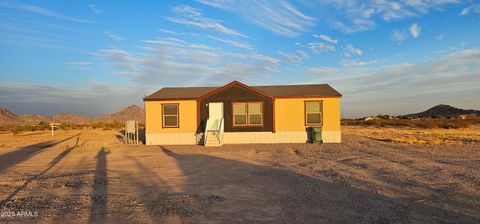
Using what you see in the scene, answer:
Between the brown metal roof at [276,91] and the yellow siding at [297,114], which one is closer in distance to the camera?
the yellow siding at [297,114]

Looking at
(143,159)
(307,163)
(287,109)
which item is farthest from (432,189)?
(287,109)

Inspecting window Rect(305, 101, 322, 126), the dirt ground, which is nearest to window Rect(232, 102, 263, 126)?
window Rect(305, 101, 322, 126)

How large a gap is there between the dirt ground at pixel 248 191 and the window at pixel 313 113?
27.0ft

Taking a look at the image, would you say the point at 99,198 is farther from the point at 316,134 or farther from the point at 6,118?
the point at 6,118

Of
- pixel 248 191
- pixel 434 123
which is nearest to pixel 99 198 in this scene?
pixel 248 191

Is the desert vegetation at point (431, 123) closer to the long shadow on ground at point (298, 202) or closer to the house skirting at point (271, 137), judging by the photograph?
the house skirting at point (271, 137)

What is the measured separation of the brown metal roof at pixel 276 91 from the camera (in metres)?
23.0

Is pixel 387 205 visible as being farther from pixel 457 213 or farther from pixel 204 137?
pixel 204 137

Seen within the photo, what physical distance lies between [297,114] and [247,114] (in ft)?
10.7

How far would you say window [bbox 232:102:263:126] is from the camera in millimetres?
22984

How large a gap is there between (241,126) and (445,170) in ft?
43.5

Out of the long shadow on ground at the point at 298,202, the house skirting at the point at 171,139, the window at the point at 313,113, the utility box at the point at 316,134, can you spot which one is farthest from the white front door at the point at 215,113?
the long shadow on ground at the point at 298,202

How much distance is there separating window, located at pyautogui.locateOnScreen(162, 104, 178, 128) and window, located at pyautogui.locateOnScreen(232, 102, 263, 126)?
3898mm

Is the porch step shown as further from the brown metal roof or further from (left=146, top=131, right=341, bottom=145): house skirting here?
the brown metal roof
